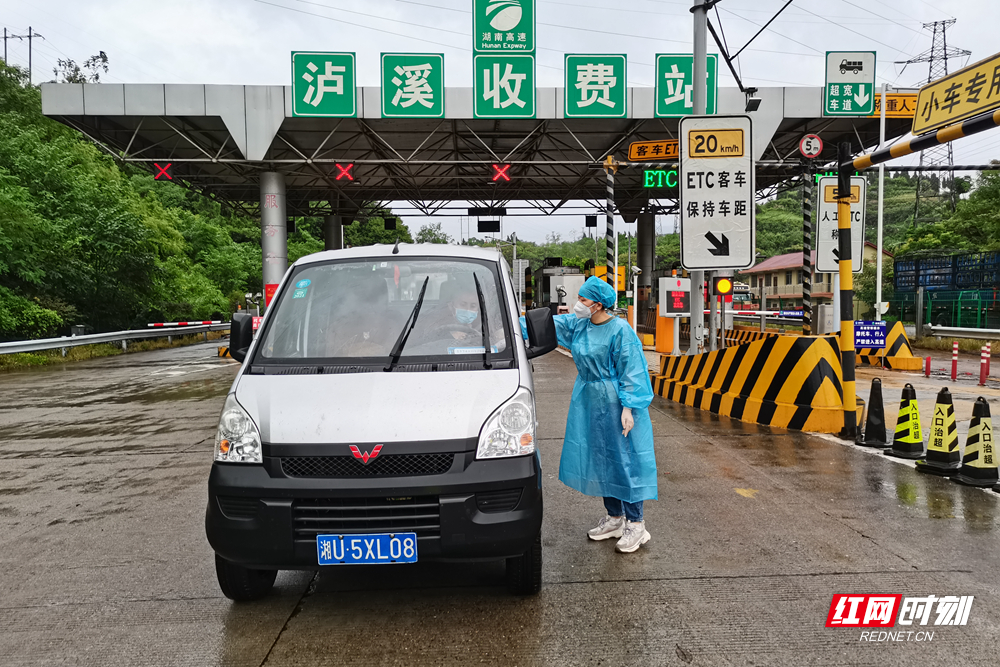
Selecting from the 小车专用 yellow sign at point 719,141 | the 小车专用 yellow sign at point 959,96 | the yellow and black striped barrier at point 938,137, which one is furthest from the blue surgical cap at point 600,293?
the 小车专用 yellow sign at point 719,141

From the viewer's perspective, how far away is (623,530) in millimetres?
4215

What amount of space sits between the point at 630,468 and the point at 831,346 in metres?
4.65

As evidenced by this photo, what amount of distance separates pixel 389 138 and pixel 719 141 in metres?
16.6

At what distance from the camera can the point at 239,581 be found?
3.44m

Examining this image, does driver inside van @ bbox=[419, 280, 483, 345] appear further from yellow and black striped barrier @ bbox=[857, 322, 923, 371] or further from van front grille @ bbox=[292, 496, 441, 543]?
yellow and black striped barrier @ bbox=[857, 322, 923, 371]

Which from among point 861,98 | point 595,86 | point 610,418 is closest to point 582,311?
point 610,418

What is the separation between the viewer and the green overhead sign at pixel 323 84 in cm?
1816

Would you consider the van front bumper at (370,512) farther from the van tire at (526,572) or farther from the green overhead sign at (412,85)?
the green overhead sign at (412,85)

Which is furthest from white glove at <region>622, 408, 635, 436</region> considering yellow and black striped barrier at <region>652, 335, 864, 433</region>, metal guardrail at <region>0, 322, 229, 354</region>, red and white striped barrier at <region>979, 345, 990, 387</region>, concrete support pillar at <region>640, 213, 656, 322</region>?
concrete support pillar at <region>640, 213, 656, 322</region>

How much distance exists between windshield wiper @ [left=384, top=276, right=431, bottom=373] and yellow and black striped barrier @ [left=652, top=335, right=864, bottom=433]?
5311 mm

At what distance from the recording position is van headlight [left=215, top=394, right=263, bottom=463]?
320cm

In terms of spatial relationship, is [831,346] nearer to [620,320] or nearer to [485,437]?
[620,320]

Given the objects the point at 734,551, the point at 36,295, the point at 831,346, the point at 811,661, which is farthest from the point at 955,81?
the point at 36,295

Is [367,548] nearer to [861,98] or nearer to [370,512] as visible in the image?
[370,512]
